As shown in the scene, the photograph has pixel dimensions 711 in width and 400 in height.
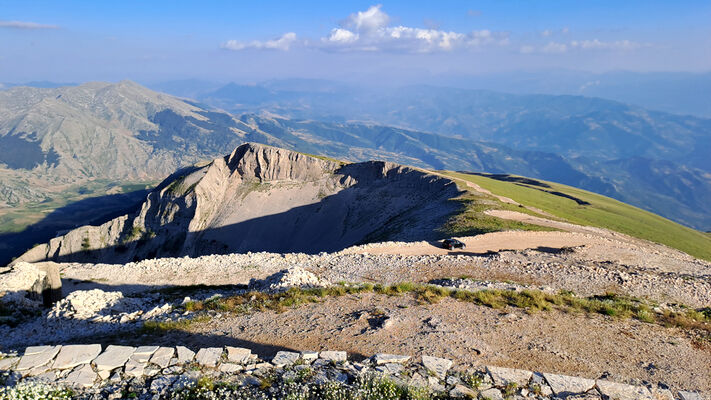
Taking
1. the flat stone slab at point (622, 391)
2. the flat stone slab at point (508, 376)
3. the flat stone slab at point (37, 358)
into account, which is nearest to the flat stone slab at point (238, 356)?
the flat stone slab at point (37, 358)

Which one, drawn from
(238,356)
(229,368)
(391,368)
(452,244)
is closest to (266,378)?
(229,368)

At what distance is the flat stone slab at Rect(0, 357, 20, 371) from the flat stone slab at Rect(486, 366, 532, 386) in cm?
1508

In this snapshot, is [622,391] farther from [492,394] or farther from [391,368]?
[391,368]

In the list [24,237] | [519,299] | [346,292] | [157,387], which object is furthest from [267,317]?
[24,237]

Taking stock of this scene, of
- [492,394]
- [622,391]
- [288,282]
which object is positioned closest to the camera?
[492,394]

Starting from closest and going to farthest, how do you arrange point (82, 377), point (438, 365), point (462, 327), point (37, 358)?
point (82, 377) < point (37, 358) < point (438, 365) < point (462, 327)

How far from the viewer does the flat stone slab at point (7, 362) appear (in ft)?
36.2

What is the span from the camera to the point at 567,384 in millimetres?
11156

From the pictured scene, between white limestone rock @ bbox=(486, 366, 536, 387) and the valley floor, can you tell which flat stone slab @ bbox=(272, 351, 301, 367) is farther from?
white limestone rock @ bbox=(486, 366, 536, 387)

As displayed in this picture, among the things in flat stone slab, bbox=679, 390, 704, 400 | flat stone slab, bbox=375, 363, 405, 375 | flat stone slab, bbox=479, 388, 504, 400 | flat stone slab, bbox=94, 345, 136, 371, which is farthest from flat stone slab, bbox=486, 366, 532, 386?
flat stone slab, bbox=94, 345, 136, 371

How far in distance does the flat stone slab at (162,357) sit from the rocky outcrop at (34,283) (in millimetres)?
21775

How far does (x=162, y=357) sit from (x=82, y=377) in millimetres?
2098

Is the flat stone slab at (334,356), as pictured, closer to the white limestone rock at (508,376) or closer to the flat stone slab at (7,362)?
the white limestone rock at (508,376)

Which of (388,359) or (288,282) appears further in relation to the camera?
(288,282)
